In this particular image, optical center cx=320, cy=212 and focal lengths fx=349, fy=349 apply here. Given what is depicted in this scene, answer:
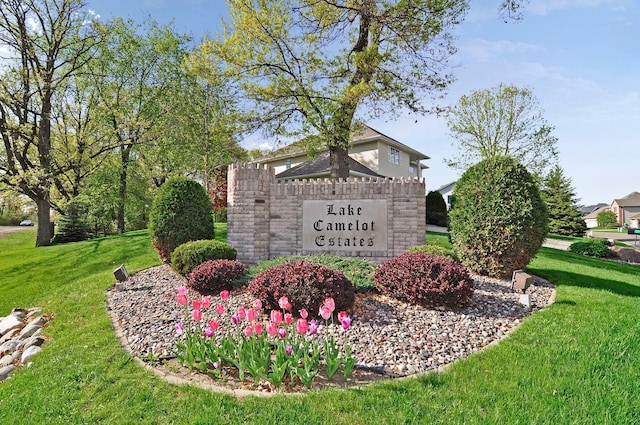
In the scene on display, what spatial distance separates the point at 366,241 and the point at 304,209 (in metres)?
1.71

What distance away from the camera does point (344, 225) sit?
8500 mm

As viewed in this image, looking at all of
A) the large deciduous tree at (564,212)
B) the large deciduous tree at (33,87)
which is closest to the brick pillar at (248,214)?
the large deciduous tree at (33,87)

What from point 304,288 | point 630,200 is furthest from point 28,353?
A: point 630,200

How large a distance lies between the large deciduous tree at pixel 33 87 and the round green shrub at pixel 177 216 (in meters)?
9.91

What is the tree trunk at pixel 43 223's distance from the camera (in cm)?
1577

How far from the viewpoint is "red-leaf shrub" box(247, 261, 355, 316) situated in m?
4.98

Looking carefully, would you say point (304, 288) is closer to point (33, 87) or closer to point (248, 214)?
point (248, 214)

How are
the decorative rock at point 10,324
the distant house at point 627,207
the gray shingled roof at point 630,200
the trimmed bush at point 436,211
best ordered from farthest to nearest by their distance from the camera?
the gray shingled roof at point 630,200 → the distant house at point 627,207 → the trimmed bush at point 436,211 → the decorative rock at point 10,324

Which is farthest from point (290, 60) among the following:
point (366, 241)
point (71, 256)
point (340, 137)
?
point (71, 256)

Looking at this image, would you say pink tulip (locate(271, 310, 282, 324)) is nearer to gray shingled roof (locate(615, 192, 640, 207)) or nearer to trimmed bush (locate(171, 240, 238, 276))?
trimmed bush (locate(171, 240, 238, 276))

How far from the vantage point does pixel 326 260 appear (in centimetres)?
718

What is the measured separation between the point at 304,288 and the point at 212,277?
208 cm

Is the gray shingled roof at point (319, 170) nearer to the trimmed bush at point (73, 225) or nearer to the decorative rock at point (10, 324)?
the trimmed bush at point (73, 225)

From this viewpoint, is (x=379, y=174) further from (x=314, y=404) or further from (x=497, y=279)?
(x=314, y=404)
